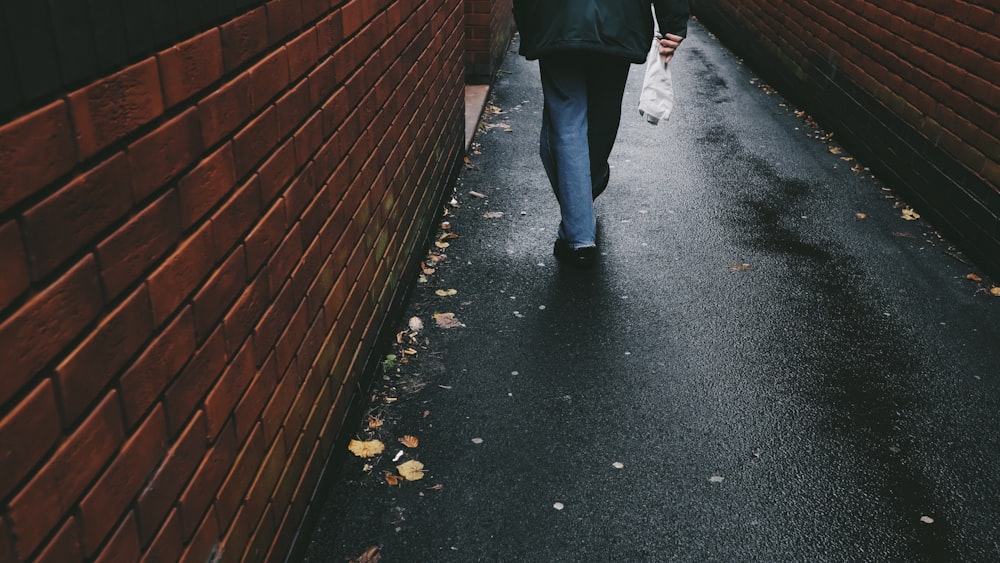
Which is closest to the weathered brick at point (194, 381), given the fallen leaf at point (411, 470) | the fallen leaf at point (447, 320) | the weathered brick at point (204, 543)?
the weathered brick at point (204, 543)

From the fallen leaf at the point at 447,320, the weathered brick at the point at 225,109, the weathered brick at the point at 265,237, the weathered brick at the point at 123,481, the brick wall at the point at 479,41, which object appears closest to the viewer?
the weathered brick at the point at 123,481

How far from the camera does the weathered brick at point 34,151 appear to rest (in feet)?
3.89

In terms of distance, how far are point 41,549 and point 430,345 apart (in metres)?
2.61

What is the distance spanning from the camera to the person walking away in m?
4.33

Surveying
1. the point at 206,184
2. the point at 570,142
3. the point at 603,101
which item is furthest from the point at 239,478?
the point at 603,101

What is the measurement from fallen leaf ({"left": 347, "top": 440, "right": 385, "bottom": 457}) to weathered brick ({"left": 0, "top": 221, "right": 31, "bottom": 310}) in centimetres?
199

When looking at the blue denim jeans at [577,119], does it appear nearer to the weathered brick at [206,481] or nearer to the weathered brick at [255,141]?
the weathered brick at [255,141]

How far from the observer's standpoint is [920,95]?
559cm

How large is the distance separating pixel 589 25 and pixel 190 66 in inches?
112

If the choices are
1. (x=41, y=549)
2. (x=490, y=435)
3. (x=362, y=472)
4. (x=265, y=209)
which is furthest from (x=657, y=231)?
(x=41, y=549)

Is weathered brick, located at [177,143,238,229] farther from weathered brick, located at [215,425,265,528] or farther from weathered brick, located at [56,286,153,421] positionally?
weathered brick, located at [215,425,265,528]

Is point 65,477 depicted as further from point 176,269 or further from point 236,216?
point 236,216

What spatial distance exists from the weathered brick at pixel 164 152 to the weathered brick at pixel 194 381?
1.30 ft

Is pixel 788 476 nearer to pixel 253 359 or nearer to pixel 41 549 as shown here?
pixel 253 359
